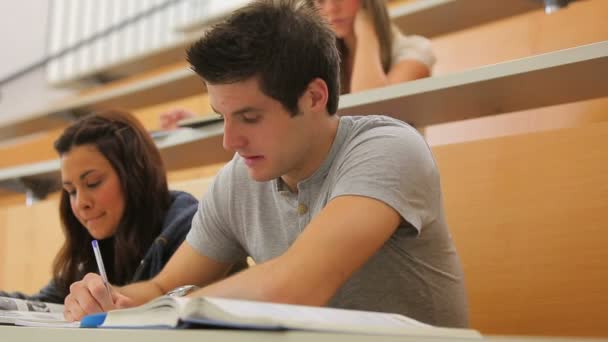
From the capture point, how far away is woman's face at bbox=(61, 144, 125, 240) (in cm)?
136

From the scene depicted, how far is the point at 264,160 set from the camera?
0.92 m

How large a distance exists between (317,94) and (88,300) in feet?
1.17

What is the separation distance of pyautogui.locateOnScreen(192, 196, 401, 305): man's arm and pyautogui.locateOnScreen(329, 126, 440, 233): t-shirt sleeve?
0.03 metres

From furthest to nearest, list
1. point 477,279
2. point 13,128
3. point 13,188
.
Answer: point 13,128, point 13,188, point 477,279

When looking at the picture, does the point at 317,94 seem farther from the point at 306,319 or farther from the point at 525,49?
the point at 525,49

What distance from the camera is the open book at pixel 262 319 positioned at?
18.3 inches

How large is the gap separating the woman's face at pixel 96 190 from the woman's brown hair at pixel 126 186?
0.04 ft

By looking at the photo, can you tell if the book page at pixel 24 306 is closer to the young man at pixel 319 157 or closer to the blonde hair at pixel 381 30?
the young man at pixel 319 157

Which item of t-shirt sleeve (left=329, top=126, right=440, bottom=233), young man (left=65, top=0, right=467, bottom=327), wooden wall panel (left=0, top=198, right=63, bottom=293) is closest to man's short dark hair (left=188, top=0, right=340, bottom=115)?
young man (left=65, top=0, right=467, bottom=327)

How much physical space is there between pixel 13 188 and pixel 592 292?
1.51m

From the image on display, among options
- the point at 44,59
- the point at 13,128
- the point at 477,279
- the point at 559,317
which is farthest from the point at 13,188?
the point at 44,59

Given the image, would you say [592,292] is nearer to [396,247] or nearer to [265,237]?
[396,247]

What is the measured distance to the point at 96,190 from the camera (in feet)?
4.49

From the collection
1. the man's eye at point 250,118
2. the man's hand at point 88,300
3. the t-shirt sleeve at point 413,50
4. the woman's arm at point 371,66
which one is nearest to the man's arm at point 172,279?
the man's hand at point 88,300
